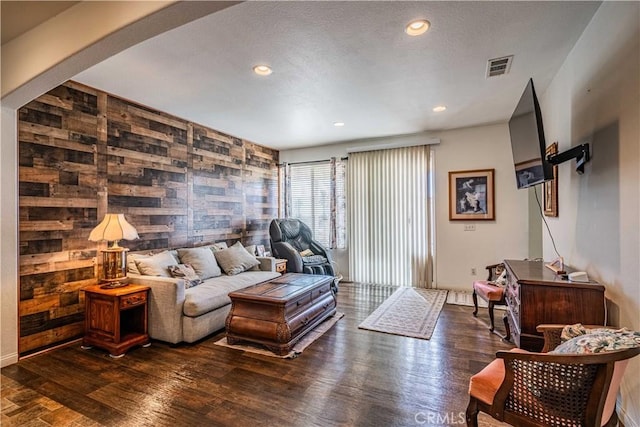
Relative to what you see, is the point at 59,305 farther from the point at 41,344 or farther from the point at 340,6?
the point at 340,6

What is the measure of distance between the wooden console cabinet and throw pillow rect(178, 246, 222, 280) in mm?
3336

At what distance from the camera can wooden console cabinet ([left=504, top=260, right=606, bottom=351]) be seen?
1.97 metres

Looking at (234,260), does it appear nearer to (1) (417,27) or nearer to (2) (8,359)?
(2) (8,359)

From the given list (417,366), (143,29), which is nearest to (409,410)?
(417,366)

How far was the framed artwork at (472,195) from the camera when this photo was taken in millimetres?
4738

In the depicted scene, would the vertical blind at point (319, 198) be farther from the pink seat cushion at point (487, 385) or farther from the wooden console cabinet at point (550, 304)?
the pink seat cushion at point (487, 385)

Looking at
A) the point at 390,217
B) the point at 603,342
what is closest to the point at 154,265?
the point at 603,342

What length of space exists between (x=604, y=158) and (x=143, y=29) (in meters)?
3.03

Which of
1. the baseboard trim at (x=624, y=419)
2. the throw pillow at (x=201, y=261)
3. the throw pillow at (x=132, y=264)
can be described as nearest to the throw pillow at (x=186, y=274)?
the throw pillow at (x=201, y=261)

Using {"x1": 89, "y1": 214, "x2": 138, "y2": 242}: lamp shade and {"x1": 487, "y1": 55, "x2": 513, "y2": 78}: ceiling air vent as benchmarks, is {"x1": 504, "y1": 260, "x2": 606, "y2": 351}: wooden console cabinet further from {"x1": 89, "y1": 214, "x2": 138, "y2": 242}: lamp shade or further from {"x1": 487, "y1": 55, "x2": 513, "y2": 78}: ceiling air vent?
{"x1": 89, "y1": 214, "x2": 138, "y2": 242}: lamp shade

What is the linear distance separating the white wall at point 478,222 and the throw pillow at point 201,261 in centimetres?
362

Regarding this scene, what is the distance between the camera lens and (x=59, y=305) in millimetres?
2938

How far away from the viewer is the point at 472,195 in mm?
4859

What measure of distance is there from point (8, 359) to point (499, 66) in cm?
509
